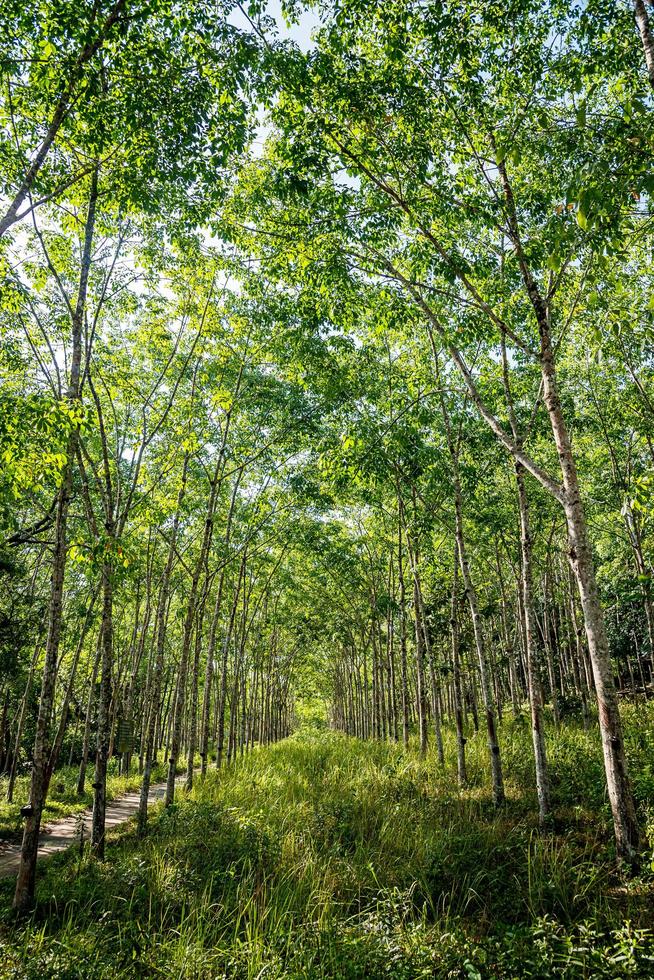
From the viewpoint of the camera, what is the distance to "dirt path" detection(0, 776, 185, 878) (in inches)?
406

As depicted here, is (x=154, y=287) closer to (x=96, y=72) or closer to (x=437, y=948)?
(x=96, y=72)

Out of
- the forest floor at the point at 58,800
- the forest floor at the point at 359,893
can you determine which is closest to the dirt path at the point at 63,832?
the forest floor at the point at 58,800

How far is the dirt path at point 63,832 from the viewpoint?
1030cm

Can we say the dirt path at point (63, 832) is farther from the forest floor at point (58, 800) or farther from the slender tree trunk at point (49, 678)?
the slender tree trunk at point (49, 678)

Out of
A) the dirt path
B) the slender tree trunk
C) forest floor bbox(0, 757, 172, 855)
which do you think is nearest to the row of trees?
the slender tree trunk

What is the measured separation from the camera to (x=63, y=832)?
12.9m

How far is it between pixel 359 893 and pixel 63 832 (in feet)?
35.5

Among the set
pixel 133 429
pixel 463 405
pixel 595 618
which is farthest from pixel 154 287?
pixel 595 618

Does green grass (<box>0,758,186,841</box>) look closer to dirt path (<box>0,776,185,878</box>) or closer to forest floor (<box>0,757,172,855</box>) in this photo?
forest floor (<box>0,757,172,855</box>)

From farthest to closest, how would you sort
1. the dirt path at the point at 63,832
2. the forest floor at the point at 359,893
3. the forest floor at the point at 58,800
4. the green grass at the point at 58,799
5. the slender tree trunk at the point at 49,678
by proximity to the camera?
the green grass at the point at 58,799 → the forest floor at the point at 58,800 → the dirt path at the point at 63,832 → the slender tree trunk at the point at 49,678 → the forest floor at the point at 359,893

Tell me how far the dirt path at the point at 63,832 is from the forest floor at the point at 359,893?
A: 1.46 meters

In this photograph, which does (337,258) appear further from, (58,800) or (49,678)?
(58,800)

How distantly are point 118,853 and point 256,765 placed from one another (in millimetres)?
6269

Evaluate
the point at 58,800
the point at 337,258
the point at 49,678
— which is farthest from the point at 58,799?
the point at 337,258
